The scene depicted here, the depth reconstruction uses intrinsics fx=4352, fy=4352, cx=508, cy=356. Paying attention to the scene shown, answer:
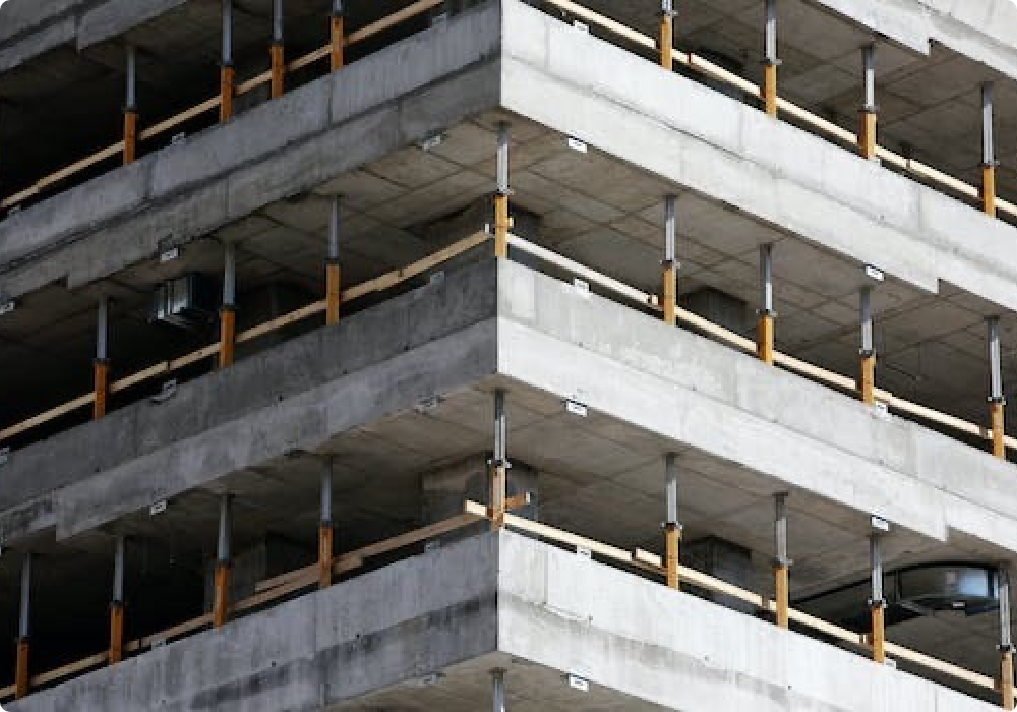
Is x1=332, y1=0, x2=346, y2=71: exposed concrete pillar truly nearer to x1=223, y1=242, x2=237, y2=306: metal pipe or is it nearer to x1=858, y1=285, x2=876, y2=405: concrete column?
x1=223, y1=242, x2=237, y2=306: metal pipe

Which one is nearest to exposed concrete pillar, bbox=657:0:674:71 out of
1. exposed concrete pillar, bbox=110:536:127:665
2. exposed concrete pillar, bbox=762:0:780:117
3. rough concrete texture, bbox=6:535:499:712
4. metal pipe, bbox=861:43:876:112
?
exposed concrete pillar, bbox=762:0:780:117

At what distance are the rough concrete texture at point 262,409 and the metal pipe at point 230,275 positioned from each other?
50.5 inches

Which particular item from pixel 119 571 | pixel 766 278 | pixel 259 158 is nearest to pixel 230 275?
pixel 259 158

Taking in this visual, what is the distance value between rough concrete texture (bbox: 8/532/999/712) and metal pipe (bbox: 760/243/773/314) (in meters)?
5.34

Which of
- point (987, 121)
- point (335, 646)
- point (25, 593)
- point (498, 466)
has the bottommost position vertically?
point (335, 646)

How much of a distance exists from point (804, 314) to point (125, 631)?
571 inches

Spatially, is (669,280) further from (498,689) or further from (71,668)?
(71,668)

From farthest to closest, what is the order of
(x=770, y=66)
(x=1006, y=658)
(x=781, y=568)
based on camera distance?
1. (x=770, y=66)
2. (x=1006, y=658)
3. (x=781, y=568)

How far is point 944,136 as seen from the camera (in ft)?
240

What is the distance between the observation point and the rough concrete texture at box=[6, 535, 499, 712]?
6006cm

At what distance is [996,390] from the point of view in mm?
68500

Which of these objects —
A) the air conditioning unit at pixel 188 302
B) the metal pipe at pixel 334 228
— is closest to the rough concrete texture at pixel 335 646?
the metal pipe at pixel 334 228

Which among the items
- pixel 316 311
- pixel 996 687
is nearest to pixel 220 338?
pixel 316 311

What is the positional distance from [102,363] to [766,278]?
10716 mm
